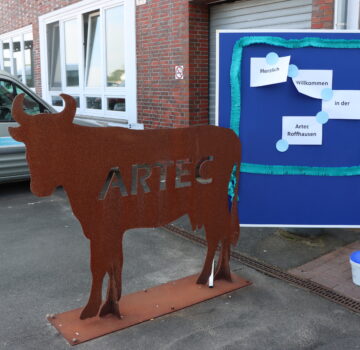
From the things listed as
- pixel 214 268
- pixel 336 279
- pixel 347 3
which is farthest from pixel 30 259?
pixel 347 3

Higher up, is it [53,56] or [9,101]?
[53,56]

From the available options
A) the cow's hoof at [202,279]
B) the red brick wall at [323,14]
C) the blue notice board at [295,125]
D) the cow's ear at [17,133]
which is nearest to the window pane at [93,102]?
the red brick wall at [323,14]

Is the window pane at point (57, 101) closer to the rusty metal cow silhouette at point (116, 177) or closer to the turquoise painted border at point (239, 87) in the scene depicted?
the turquoise painted border at point (239, 87)

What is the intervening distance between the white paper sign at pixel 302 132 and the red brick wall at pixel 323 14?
1.81 metres

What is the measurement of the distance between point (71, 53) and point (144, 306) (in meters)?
9.13

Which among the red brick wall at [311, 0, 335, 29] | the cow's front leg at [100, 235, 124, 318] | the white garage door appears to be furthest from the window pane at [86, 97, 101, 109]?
the cow's front leg at [100, 235, 124, 318]

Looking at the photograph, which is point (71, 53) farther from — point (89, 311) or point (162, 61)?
point (89, 311)

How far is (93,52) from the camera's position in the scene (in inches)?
412

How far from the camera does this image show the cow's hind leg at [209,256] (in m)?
3.72

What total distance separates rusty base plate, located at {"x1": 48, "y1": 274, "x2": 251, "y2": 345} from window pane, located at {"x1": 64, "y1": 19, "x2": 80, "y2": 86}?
8.32 meters

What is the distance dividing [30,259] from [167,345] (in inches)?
82.2

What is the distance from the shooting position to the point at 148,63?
8.34 m

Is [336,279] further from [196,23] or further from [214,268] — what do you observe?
[196,23]

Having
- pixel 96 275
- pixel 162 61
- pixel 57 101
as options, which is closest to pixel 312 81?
pixel 96 275
